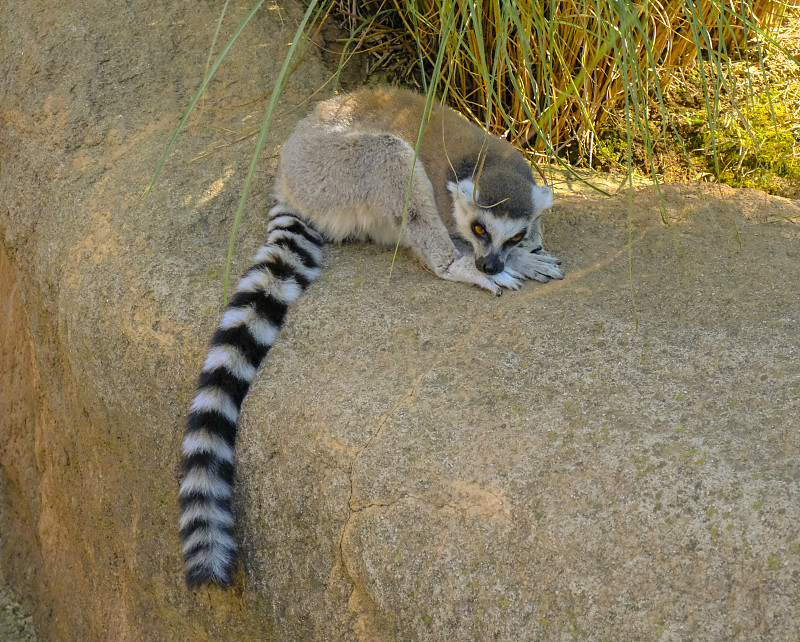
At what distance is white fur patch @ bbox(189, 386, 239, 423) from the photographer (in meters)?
2.96

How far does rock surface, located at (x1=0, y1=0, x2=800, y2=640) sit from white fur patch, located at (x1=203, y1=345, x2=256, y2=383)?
9 centimetres

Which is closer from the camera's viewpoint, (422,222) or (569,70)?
(422,222)

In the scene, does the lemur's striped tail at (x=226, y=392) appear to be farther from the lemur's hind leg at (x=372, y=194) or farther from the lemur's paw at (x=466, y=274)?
the lemur's paw at (x=466, y=274)

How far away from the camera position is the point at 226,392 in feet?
9.82

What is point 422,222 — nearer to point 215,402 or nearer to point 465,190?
point 465,190

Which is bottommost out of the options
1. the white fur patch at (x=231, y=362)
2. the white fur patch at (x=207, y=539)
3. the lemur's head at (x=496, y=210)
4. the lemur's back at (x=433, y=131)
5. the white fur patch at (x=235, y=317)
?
the white fur patch at (x=207, y=539)

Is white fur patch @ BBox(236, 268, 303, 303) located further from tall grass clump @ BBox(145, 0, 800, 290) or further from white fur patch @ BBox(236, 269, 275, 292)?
tall grass clump @ BBox(145, 0, 800, 290)

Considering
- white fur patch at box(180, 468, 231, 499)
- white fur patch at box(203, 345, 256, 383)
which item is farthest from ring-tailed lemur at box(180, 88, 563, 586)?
white fur patch at box(180, 468, 231, 499)

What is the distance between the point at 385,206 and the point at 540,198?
0.83 meters

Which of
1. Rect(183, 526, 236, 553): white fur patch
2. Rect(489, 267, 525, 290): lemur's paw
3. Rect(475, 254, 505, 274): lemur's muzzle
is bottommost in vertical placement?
Rect(183, 526, 236, 553): white fur patch

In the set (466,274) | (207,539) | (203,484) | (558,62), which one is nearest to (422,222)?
(466,274)

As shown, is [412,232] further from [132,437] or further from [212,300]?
[132,437]

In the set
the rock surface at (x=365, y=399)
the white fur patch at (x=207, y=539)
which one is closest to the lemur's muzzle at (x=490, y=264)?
the rock surface at (x=365, y=399)

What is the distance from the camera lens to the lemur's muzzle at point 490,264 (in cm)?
354
